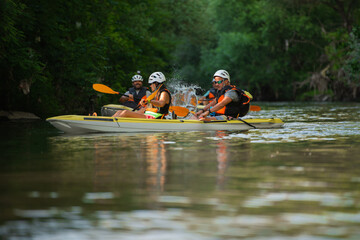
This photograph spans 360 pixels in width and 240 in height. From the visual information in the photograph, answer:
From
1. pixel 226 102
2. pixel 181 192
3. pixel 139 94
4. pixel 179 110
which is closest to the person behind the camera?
pixel 181 192

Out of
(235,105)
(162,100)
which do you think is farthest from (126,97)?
(162,100)

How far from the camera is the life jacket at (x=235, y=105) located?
52.1ft

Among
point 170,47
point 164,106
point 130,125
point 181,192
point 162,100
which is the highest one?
point 170,47

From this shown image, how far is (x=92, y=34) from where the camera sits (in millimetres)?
27219

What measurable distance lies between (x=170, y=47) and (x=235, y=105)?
92.5ft

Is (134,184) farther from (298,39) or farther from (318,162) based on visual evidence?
(298,39)

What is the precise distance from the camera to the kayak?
49.6 ft

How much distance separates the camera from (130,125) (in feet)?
50.7

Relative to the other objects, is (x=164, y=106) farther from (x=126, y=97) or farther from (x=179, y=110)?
(x=126, y=97)

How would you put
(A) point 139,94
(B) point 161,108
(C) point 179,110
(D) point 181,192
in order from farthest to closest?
1. (A) point 139,94
2. (C) point 179,110
3. (B) point 161,108
4. (D) point 181,192

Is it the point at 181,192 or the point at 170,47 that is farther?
the point at 170,47

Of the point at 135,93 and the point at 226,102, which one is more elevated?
the point at 135,93

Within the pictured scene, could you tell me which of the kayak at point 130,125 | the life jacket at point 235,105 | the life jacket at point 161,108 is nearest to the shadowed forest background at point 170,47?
the kayak at point 130,125

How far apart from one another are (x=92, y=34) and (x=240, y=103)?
12.5 metres
